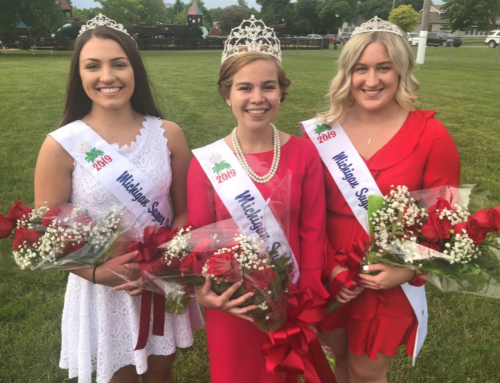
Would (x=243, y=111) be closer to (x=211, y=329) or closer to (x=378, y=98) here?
(x=378, y=98)

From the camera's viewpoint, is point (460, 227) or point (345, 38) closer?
point (460, 227)

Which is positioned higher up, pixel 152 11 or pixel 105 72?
pixel 152 11

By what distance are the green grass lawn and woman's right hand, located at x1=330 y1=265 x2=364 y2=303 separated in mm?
1363

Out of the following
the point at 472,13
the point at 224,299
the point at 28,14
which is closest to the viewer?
the point at 224,299

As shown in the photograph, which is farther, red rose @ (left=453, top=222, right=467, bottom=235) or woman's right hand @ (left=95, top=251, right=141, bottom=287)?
woman's right hand @ (left=95, top=251, right=141, bottom=287)

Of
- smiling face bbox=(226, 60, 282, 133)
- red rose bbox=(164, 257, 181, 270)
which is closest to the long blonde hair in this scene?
smiling face bbox=(226, 60, 282, 133)

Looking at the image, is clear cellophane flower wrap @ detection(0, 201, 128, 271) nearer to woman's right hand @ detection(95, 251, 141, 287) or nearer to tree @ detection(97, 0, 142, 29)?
woman's right hand @ detection(95, 251, 141, 287)

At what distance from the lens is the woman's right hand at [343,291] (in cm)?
181

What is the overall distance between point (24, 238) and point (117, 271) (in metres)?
0.39

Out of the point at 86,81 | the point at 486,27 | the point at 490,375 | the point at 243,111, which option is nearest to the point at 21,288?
A: the point at 86,81

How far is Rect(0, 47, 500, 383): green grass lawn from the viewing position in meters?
2.85

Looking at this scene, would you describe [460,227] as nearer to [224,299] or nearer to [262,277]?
[262,277]

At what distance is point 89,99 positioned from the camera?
204 cm

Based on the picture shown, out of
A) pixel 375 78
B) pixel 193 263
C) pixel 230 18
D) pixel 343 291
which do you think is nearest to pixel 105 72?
pixel 193 263
